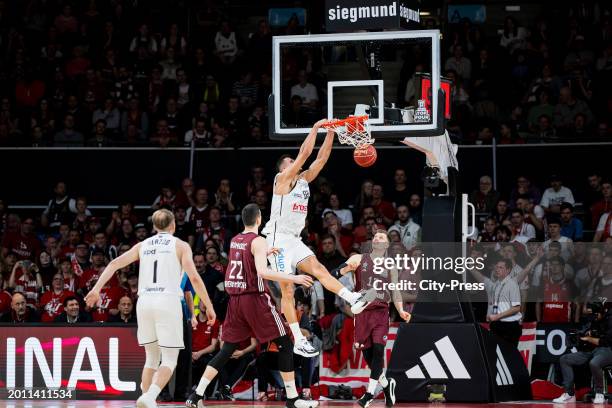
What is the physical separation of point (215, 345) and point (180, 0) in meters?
10.8

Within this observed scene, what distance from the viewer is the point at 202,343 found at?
1636cm

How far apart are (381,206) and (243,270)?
723cm

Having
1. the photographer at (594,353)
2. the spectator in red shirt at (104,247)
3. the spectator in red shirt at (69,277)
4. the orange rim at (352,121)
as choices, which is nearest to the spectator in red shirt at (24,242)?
the spectator in red shirt at (104,247)

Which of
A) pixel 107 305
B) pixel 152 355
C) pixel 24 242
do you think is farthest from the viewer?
pixel 24 242

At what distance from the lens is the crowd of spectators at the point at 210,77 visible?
20828mm

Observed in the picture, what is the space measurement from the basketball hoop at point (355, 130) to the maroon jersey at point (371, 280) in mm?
1863

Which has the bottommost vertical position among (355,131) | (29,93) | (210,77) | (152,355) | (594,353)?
(594,353)

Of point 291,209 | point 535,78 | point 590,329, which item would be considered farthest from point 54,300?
point 535,78

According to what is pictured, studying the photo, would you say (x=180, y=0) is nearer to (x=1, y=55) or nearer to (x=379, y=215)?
(x=1, y=55)

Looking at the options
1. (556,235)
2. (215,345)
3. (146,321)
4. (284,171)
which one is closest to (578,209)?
(556,235)

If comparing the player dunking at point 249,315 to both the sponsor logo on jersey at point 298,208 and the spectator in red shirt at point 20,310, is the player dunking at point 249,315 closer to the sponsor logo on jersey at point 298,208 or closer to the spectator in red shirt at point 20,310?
the sponsor logo on jersey at point 298,208

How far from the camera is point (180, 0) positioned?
80.7 feet

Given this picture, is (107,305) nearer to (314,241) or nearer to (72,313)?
(72,313)

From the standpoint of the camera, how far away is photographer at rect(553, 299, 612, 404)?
1508cm
